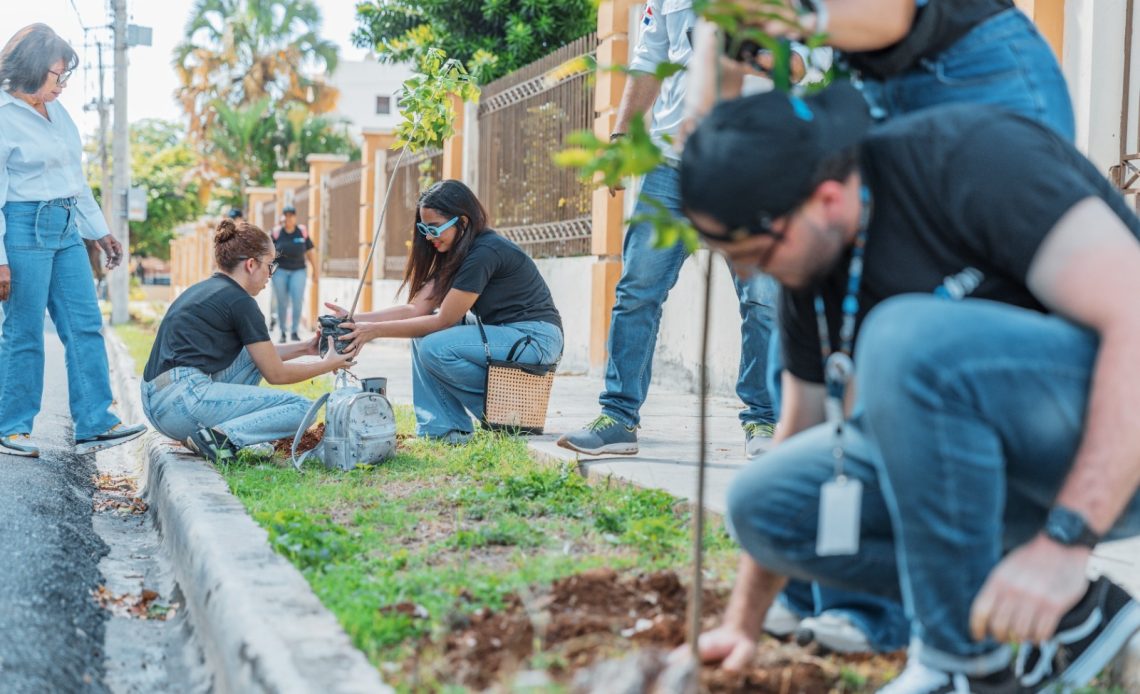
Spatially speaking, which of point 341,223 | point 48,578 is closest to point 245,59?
point 341,223

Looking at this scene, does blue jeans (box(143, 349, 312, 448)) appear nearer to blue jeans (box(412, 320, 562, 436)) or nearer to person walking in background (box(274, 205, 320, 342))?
blue jeans (box(412, 320, 562, 436))

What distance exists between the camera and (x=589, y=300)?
984 centimetres

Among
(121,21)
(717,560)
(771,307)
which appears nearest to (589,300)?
(771,307)

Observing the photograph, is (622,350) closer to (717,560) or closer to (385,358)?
(717,560)

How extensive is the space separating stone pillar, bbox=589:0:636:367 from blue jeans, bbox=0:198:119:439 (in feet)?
13.4

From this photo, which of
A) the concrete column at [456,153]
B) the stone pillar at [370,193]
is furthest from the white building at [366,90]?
the concrete column at [456,153]

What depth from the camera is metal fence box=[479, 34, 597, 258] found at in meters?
10.1

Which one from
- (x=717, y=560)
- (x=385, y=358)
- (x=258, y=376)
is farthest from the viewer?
(x=385, y=358)

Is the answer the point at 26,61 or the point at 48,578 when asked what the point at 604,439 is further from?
the point at 26,61

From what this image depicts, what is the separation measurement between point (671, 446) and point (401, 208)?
11.2 meters

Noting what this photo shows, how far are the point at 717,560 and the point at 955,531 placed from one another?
128 cm

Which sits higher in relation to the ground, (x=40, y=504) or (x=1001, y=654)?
(x=1001, y=654)

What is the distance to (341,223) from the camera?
18.9m

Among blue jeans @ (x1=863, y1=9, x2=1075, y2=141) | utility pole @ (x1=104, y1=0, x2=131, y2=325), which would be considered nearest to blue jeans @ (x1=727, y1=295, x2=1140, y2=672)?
blue jeans @ (x1=863, y1=9, x2=1075, y2=141)
